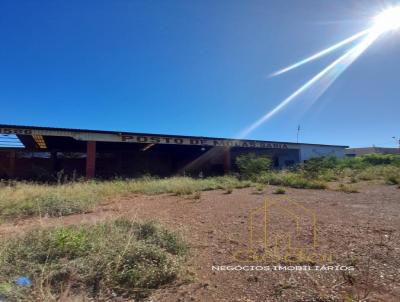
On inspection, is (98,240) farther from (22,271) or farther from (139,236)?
(22,271)

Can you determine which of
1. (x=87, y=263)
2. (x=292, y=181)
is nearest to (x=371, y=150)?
(x=292, y=181)

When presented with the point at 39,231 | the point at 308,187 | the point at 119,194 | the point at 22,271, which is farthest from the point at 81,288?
the point at 308,187

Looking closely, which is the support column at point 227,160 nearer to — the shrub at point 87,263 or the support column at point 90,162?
the support column at point 90,162

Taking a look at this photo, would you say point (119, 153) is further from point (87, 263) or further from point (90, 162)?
point (87, 263)

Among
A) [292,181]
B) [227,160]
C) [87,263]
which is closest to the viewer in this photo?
[87,263]

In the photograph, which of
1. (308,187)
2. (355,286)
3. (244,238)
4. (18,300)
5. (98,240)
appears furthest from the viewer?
(308,187)

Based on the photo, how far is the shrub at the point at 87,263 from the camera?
2.89 meters

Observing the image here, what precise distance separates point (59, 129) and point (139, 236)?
45.7ft

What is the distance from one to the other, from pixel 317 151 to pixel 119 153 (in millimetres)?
21616

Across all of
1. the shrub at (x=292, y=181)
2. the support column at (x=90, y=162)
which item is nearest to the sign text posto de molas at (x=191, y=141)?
the support column at (x=90, y=162)

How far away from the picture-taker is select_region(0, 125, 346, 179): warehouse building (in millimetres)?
17188

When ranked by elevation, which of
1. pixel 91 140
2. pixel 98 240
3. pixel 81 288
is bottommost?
pixel 81 288

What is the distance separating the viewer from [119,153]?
27078 mm

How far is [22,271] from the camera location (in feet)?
10.7
